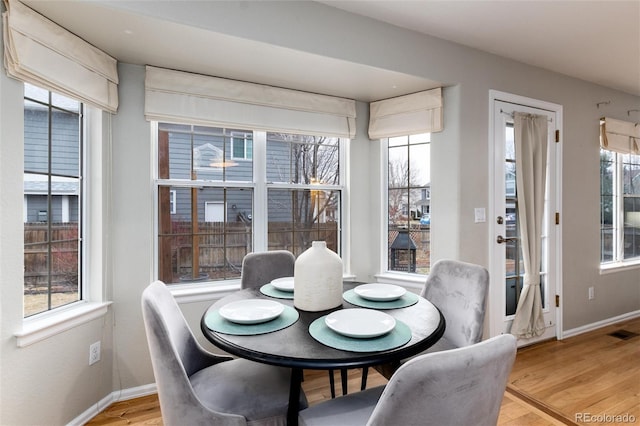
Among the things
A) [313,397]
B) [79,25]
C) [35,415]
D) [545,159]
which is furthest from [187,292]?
[545,159]

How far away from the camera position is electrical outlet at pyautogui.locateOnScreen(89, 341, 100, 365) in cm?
203

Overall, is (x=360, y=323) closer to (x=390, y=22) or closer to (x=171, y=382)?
(x=171, y=382)

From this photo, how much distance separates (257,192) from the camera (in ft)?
8.82

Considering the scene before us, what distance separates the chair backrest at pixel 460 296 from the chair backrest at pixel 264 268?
943 mm

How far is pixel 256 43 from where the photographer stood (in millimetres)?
1938

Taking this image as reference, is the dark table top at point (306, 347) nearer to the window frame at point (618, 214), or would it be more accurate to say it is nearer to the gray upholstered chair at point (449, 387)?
the gray upholstered chair at point (449, 387)

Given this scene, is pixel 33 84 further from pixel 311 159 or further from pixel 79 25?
pixel 311 159

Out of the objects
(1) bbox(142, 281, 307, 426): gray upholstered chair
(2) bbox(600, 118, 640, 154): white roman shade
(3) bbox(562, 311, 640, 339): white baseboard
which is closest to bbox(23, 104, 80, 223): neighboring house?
(1) bbox(142, 281, 307, 426): gray upholstered chair

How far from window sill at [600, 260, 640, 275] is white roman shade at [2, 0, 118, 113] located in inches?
185

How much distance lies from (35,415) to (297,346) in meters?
1.55

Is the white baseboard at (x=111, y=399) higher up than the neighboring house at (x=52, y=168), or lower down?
→ lower down

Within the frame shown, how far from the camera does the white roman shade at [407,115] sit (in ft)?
8.71

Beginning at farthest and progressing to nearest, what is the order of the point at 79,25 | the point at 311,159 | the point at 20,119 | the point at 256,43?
the point at 311,159 → the point at 256,43 → the point at 79,25 → the point at 20,119

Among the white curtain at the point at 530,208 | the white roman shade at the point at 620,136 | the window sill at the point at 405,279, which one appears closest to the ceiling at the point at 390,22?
the white curtain at the point at 530,208
